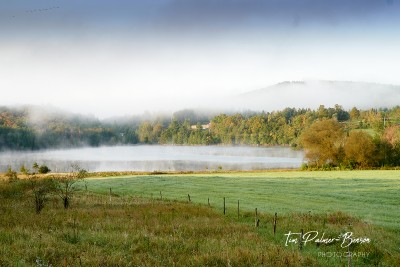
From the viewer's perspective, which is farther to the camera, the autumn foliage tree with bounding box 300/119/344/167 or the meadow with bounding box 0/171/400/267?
the autumn foliage tree with bounding box 300/119/344/167

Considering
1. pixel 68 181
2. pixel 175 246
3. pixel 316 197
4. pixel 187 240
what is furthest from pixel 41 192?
pixel 316 197

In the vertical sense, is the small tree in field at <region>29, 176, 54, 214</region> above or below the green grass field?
above

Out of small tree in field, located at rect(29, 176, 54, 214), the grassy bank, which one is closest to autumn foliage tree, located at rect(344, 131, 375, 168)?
the grassy bank

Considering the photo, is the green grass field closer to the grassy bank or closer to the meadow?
the meadow

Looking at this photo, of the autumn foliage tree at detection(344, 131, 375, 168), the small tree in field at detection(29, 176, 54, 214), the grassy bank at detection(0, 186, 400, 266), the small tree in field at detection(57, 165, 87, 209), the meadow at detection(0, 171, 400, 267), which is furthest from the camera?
the autumn foliage tree at detection(344, 131, 375, 168)

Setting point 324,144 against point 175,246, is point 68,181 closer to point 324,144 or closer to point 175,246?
point 175,246

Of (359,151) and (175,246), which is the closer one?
(175,246)

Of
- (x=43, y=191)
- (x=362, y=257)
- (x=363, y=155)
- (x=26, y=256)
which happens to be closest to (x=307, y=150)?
(x=363, y=155)

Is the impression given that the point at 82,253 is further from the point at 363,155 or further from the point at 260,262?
the point at 363,155

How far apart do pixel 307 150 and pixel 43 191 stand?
269 feet

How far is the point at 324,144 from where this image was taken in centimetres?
9750

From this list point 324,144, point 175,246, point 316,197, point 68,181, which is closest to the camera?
point 175,246

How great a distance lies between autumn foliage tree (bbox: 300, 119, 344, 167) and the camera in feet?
318

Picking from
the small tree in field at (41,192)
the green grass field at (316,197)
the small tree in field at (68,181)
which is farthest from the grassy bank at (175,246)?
the small tree in field at (68,181)
